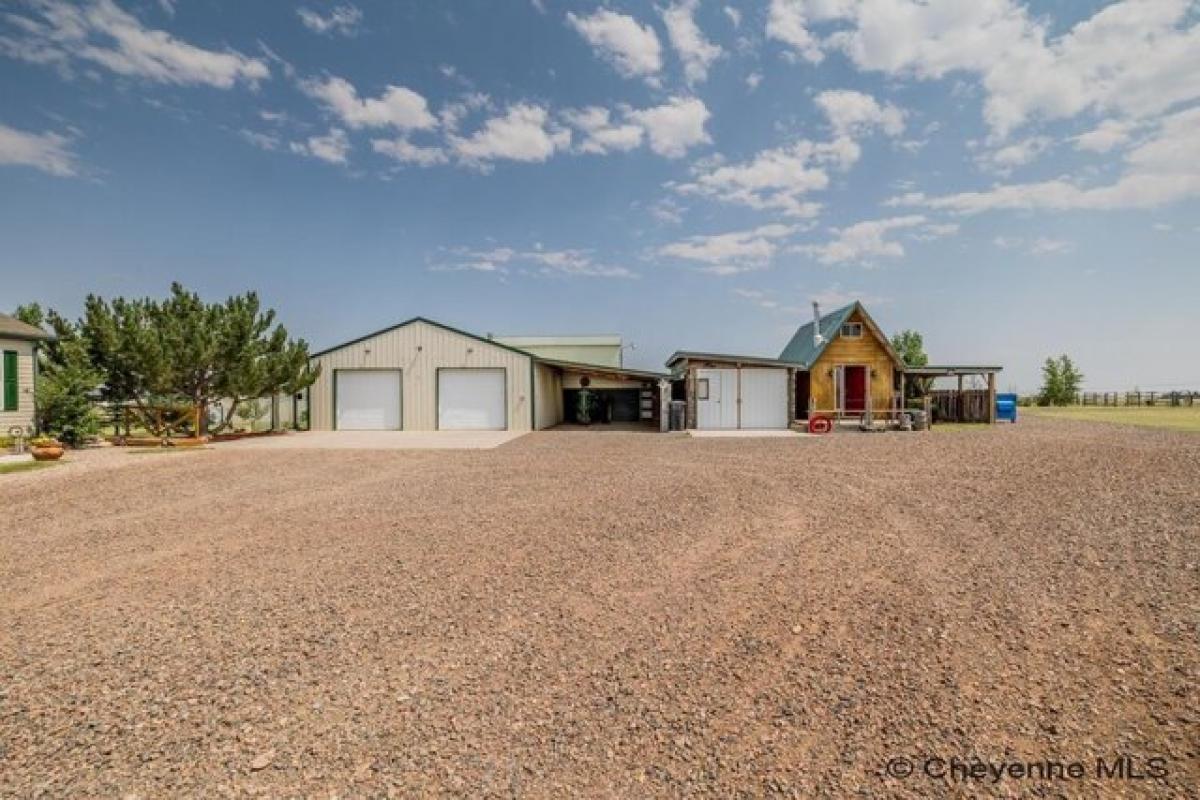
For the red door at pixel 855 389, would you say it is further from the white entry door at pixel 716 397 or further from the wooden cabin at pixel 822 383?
the white entry door at pixel 716 397

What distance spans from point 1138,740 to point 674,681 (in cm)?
225

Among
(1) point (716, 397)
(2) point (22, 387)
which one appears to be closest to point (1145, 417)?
(1) point (716, 397)

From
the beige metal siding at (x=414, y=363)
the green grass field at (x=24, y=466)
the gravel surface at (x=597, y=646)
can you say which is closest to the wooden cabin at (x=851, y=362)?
the beige metal siding at (x=414, y=363)

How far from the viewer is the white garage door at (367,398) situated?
23.2 metres

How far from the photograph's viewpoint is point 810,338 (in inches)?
1077

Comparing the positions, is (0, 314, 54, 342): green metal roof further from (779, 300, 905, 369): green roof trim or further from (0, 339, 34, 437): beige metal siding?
(779, 300, 905, 369): green roof trim

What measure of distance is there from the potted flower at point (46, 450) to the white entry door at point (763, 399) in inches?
804

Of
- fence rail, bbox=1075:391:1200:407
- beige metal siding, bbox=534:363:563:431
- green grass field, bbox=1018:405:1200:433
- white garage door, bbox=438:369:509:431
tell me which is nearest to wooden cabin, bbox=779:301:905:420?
green grass field, bbox=1018:405:1200:433

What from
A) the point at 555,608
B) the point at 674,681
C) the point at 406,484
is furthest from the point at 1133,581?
the point at 406,484

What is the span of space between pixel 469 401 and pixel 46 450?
1275 cm

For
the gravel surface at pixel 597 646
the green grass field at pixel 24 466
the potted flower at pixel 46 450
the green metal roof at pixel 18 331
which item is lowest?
the gravel surface at pixel 597 646

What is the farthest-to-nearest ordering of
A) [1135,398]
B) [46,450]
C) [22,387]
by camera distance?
[1135,398]
[22,387]
[46,450]

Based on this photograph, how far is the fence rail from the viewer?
42.5 m

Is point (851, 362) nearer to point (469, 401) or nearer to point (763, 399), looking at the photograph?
point (763, 399)
